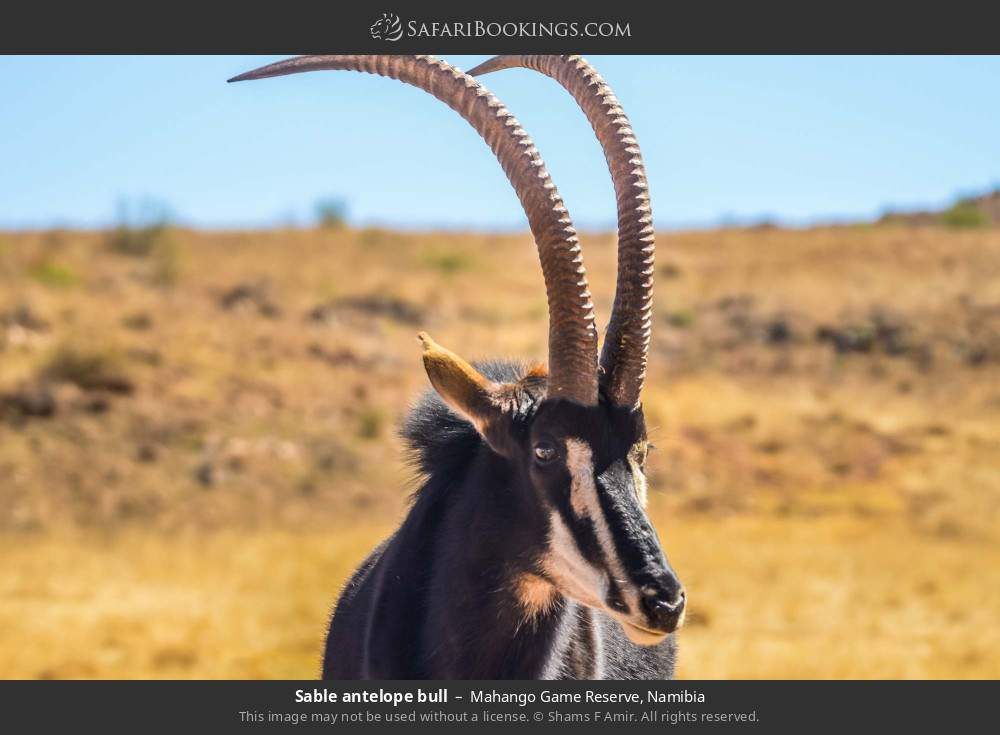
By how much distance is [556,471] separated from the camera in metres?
4.85

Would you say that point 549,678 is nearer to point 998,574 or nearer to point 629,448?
point 629,448

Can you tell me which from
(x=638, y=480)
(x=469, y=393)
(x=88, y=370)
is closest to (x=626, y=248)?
(x=469, y=393)

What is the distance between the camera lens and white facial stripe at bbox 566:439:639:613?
4539 mm

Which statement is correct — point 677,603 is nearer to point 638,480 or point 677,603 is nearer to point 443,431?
point 638,480

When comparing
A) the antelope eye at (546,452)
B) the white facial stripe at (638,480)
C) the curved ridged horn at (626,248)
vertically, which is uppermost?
the curved ridged horn at (626,248)

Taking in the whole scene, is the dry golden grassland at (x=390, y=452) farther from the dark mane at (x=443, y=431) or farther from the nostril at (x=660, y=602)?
the nostril at (x=660, y=602)

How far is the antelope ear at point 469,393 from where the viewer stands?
505cm

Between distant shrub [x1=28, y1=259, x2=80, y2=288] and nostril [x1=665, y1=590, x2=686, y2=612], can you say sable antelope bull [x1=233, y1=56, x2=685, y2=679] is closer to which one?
nostril [x1=665, y1=590, x2=686, y2=612]

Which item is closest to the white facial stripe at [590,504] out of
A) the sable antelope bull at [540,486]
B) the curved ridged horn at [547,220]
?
the sable antelope bull at [540,486]

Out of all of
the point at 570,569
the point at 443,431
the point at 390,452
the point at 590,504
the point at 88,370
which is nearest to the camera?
the point at 590,504

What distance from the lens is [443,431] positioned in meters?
5.74

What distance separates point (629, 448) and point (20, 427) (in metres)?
21.7

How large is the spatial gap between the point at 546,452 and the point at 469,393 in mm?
464

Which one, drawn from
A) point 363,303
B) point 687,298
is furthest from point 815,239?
point 363,303
